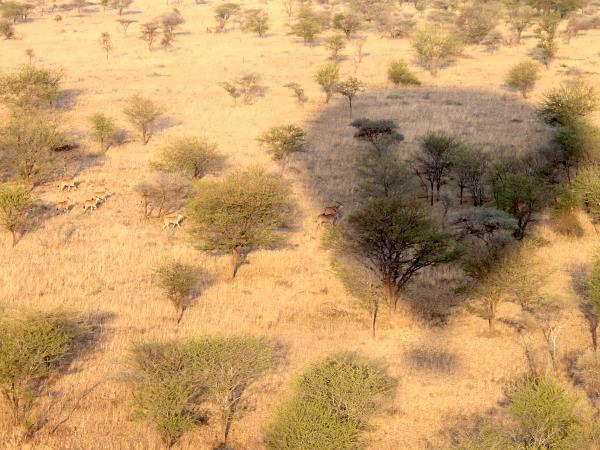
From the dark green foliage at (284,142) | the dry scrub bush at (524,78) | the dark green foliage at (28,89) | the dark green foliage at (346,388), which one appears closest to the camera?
the dark green foliage at (346,388)

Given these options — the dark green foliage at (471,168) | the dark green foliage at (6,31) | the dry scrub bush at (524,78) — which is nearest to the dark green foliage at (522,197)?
the dark green foliage at (471,168)

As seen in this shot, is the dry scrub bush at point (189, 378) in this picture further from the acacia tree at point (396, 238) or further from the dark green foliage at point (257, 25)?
the dark green foliage at point (257, 25)

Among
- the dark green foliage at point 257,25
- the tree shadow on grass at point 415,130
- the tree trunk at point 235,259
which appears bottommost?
the tree shadow on grass at point 415,130

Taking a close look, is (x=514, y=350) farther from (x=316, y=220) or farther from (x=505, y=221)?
(x=316, y=220)

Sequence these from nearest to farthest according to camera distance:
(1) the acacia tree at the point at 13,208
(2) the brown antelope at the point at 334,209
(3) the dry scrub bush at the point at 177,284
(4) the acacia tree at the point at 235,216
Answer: (3) the dry scrub bush at the point at 177,284, (4) the acacia tree at the point at 235,216, (1) the acacia tree at the point at 13,208, (2) the brown antelope at the point at 334,209

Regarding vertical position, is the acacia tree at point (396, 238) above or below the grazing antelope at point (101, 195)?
above

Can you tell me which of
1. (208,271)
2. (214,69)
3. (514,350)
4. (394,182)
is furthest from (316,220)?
(214,69)

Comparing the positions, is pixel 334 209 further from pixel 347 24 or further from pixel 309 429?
pixel 347 24
